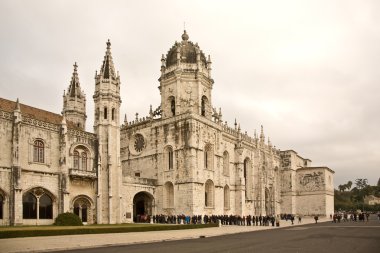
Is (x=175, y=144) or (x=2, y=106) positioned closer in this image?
(x=2, y=106)

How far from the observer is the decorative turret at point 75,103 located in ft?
160

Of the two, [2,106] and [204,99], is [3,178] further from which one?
[204,99]

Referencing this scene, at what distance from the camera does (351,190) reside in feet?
518

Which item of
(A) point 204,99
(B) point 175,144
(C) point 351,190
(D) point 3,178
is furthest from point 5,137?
(C) point 351,190

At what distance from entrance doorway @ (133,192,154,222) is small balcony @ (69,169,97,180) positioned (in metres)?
9.83

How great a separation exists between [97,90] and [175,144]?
11.0m

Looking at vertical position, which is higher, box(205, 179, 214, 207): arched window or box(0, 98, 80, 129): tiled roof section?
box(0, 98, 80, 129): tiled roof section

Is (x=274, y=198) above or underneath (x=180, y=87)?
underneath

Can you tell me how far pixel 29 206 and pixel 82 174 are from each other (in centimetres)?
522

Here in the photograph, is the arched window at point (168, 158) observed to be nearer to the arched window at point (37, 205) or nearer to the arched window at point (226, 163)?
the arched window at point (226, 163)

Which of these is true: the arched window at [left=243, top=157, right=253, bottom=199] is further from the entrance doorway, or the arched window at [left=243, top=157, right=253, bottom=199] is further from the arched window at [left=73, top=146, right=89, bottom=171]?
the arched window at [left=73, top=146, right=89, bottom=171]

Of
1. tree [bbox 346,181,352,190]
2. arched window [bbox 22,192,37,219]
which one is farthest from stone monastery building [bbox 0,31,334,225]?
tree [bbox 346,181,352,190]

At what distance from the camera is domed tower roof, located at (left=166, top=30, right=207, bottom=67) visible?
50.7 m

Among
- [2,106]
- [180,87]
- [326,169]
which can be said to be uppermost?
[180,87]
